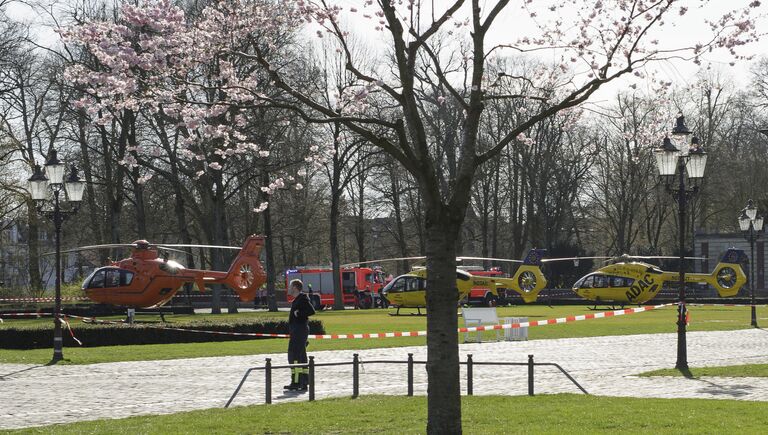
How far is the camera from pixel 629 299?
59688 mm

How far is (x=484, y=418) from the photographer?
528 inches

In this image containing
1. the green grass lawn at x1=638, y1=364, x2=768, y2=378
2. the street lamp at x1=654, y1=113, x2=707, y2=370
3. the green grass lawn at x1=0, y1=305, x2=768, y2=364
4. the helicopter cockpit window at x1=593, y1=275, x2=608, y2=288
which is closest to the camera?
the green grass lawn at x1=638, y1=364, x2=768, y2=378

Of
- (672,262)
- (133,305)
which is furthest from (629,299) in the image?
(133,305)

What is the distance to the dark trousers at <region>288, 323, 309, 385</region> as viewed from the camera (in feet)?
61.0

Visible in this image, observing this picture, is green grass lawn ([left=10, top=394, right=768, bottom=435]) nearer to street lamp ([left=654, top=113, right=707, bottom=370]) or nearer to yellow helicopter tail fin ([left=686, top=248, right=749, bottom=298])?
street lamp ([left=654, top=113, right=707, bottom=370])

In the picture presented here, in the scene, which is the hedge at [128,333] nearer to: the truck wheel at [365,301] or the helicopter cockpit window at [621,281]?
the helicopter cockpit window at [621,281]

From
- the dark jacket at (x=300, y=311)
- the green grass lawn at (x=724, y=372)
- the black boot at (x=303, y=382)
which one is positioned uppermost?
the dark jacket at (x=300, y=311)

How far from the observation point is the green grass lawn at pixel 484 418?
12.4 metres

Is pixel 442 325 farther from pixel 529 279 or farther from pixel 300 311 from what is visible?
pixel 529 279

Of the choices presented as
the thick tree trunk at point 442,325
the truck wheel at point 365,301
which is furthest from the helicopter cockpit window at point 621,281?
the thick tree trunk at point 442,325

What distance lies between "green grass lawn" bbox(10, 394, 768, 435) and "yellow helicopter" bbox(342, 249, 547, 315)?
40.4m

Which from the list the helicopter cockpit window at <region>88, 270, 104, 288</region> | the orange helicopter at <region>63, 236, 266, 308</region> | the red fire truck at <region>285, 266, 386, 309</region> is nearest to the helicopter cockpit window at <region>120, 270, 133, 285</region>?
the orange helicopter at <region>63, 236, 266, 308</region>

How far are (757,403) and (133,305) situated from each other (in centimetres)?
3227

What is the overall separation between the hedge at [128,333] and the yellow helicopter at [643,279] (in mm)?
28510
